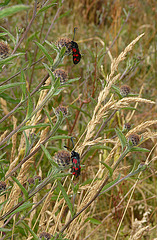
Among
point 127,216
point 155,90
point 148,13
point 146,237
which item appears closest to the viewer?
point 146,237

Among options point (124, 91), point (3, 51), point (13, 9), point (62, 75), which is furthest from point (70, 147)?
point (13, 9)

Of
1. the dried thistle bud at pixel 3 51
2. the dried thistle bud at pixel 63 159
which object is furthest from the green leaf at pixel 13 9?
the dried thistle bud at pixel 63 159

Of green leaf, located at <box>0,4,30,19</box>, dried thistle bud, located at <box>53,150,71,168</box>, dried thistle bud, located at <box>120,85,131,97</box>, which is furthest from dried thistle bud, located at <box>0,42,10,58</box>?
dried thistle bud, located at <box>120,85,131,97</box>

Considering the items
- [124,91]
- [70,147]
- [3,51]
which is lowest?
[70,147]

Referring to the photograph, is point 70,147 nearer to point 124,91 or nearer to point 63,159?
point 124,91

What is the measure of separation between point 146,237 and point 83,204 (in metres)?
1.30

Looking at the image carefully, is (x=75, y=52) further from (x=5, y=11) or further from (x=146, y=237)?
(x=146, y=237)

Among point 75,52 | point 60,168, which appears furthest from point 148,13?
point 60,168

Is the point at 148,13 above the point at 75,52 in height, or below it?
above

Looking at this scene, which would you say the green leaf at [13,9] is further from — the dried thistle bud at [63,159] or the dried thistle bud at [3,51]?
the dried thistle bud at [63,159]

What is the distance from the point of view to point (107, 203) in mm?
2846

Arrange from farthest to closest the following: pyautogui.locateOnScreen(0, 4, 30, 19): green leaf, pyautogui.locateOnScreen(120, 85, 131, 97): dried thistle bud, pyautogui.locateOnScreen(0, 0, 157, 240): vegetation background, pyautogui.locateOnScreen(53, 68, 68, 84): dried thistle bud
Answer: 1. pyautogui.locateOnScreen(120, 85, 131, 97): dried thistle bud
2. pyautogui.locateOnScreen(53, 68, 68, 84): dried thistle bud
3. pyautogui.locateOnScreen(0, 0, 157, 240): vegetation background
4. pyautogui.locateOnScreen(0, 4, 30, 19): green leaf

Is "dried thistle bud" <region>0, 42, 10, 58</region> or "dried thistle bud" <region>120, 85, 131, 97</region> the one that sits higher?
"dried thistle bud" <region>0, 42, 10, 58</region>

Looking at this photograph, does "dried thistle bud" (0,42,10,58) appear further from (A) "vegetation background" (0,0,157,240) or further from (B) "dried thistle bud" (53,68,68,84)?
(B) "dried thistle bud" (53,68,68,84)
